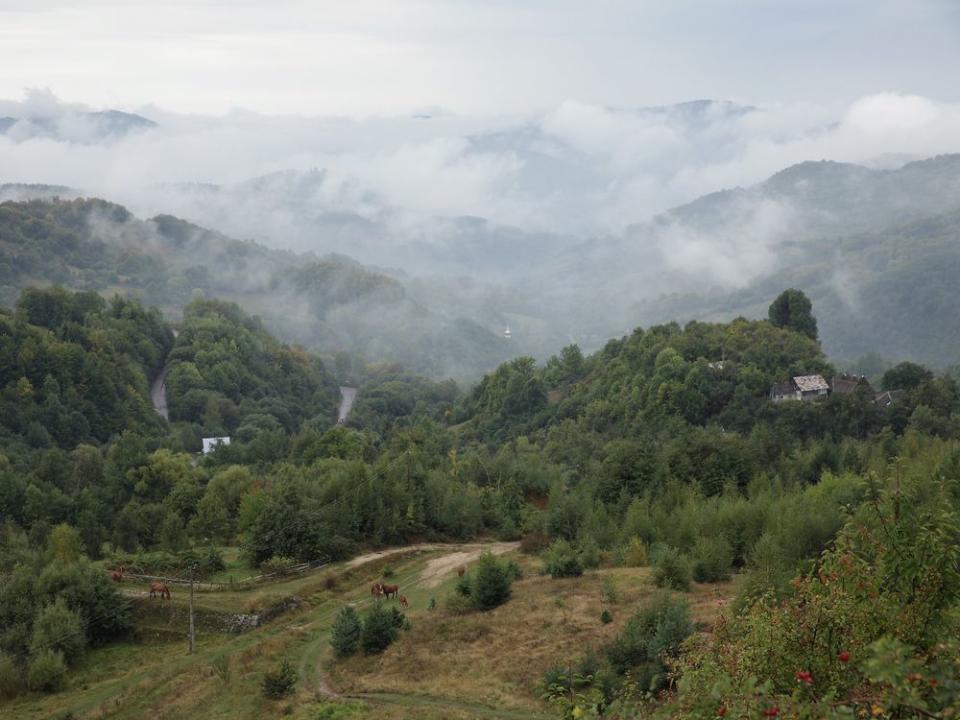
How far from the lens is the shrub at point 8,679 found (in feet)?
109

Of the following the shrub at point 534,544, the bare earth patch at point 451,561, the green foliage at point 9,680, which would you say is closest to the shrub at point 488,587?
the bare earth patch at point 451,561

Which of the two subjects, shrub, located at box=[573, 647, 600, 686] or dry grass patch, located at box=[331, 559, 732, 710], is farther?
dry grass patch, located at box=[331, 559, 732, 710]

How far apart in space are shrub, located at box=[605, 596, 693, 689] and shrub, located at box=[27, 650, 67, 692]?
68.8ft

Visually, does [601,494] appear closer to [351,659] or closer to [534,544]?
[534,544]

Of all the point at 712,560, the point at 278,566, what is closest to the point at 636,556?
the point at 712,560

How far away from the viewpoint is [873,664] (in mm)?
7156

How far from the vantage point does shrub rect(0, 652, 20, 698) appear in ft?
109

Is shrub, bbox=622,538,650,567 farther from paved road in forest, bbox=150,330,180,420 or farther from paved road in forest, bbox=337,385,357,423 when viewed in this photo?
paved road in forest, bbox=337,385,357,423

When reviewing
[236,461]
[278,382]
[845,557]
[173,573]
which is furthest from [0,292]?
[845,557]

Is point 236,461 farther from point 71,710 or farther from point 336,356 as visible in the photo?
point 336,356

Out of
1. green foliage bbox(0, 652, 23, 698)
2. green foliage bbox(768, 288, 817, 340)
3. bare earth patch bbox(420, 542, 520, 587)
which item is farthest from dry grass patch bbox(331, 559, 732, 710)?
green foliage bbox(768, 288, 817, 340)

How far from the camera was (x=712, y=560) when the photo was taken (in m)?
39.5

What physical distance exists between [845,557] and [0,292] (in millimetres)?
204640

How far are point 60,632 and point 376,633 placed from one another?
43.6 feet
